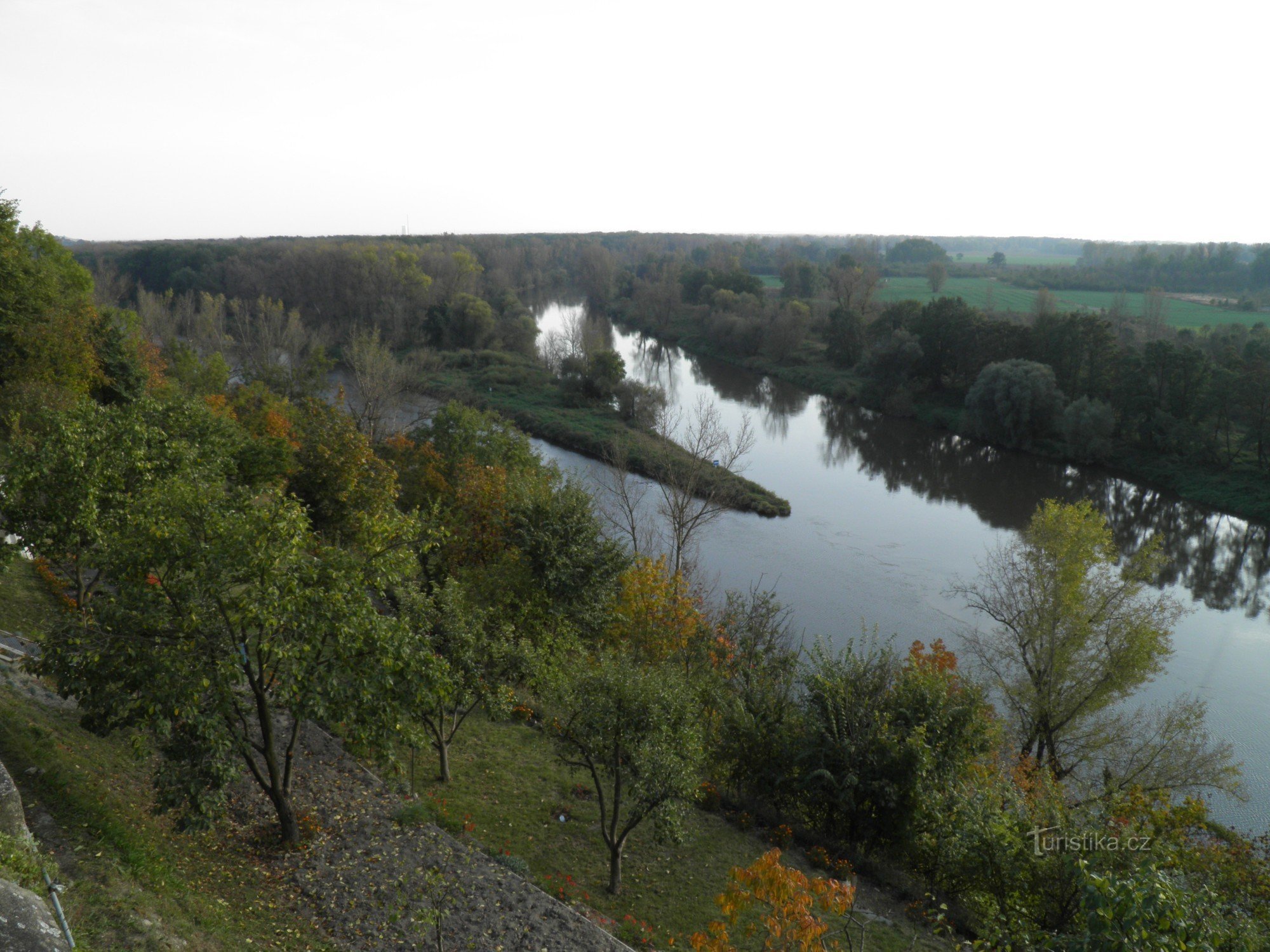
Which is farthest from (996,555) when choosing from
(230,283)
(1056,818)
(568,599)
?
(230,283)

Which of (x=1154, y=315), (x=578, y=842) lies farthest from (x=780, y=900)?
(x=1154, y=315)

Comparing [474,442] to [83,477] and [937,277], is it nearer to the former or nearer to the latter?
[83,477]

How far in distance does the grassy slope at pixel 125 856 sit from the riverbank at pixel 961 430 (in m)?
37.9

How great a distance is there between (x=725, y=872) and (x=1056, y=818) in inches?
181

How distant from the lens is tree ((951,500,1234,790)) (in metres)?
16.8

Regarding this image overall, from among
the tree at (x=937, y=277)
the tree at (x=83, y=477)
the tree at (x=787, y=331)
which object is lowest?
the tree at (x=83, y=477)

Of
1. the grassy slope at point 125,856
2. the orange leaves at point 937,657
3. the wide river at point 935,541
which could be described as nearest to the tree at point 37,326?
the grassy slope at point 125,856

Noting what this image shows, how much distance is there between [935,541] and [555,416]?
21990mm

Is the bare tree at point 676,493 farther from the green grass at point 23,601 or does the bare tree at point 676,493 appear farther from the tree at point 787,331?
the tree at point 787,331

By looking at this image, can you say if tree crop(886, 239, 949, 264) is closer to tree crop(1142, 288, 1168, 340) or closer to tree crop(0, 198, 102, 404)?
tree crop(1142, 288, 1168, 340)

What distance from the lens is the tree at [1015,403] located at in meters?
38.8

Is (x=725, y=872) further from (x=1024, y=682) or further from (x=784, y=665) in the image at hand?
(x=1024, y=682)

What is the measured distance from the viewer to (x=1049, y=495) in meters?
33.8

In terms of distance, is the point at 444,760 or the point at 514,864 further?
the point at 444,760
